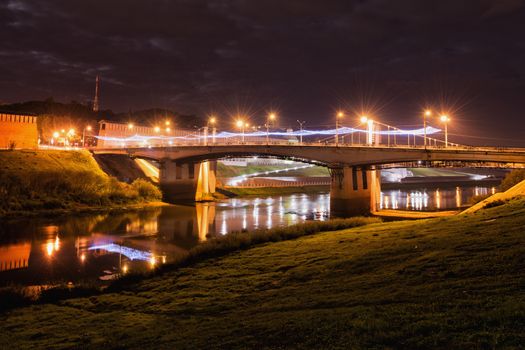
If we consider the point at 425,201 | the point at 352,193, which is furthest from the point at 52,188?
the point at 425,201

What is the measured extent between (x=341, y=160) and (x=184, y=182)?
33.9 metres

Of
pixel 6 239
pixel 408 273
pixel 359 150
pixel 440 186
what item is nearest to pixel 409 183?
pixel 440 186

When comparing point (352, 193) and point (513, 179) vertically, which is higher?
point (513, 179)

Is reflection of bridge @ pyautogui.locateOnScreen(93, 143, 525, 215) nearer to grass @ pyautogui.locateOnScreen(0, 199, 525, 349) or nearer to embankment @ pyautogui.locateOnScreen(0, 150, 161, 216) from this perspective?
embankment @ pyautogui.locateOnScreen(0, 150, 161, 216)

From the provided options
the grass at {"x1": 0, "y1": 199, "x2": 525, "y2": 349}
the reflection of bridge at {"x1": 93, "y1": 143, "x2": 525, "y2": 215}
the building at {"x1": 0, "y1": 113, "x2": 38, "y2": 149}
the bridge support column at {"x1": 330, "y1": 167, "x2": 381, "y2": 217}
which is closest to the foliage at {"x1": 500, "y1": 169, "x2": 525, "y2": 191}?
the reflection of bridge at {"x1": 93, "y1": 143, "x2": 525, "y2": 215}

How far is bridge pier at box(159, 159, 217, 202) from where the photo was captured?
80438 mm

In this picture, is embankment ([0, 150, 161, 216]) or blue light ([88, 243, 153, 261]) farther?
embankment ([0, 150, 161, 216])

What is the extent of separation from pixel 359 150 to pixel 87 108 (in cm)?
11908

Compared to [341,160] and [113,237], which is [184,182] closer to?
[341,160]

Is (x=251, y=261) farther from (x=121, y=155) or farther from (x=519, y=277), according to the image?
(x=121, y=155)

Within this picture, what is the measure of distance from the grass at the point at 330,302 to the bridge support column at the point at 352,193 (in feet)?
117

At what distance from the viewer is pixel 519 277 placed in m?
10.6

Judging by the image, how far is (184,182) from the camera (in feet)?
267

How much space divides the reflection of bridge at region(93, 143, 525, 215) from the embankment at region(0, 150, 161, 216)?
35.7 ft
